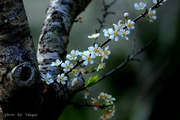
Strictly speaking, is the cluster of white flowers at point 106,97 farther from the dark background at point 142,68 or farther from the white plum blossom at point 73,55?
the dark background at point 142,68

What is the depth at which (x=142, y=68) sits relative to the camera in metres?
1.78

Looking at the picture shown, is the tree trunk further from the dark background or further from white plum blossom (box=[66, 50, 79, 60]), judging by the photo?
the dark background

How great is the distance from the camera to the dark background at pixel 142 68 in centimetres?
137

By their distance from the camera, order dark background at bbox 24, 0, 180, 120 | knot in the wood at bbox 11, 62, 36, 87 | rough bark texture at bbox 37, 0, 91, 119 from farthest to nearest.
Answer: dark background at bbox 24, 0, 180, 120
rough bark texture at bbox 37, 0, 91, 119
knot in the wood at bbox 11, 62, 36, 87

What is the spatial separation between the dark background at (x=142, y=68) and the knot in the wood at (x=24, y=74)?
129 centimetres

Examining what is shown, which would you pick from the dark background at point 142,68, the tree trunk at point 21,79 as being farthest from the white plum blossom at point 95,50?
the dark background at point 142,68

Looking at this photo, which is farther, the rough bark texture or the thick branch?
the rough bark texture

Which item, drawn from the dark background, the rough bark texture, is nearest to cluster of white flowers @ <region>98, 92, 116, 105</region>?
the rough bark texture

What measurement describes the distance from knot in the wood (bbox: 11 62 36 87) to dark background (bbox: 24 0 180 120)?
1292mm

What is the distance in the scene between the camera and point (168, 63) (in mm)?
1414

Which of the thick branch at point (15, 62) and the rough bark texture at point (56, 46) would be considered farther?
the rough bark texture at point (56, 46)

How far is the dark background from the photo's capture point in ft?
4.50

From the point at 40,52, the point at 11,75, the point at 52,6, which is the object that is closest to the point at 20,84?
the point at 11,75

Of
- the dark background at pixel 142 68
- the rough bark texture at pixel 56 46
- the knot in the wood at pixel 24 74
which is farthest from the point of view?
the dark background at pixel 142 68
